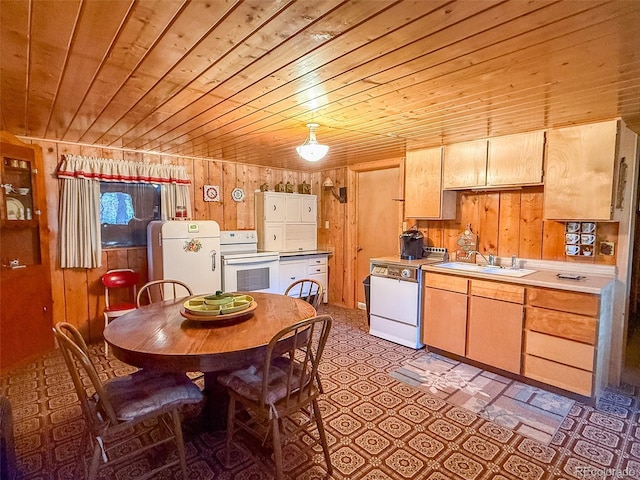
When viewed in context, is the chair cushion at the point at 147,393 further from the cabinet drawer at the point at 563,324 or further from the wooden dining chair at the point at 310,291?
the cabinet drawer at the point at 563,324

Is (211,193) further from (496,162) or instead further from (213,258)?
(496,162)

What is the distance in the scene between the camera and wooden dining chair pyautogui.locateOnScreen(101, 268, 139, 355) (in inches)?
135

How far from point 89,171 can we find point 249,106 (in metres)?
2.29

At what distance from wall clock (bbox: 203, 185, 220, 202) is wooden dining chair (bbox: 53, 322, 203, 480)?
288 cm

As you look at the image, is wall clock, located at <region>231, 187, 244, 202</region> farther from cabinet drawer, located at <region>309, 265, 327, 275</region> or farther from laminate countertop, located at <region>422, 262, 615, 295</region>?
laminate countertop, located at <region>422, 262, 615, 295</region>

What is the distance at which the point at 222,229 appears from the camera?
4.68 meters

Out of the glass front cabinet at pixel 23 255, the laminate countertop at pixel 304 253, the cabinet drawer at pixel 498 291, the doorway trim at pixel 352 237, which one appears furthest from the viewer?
the doorway trim at pixel 352 237

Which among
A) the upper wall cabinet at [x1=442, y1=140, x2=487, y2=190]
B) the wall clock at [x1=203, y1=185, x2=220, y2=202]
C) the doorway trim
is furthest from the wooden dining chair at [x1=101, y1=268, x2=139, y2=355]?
the upper wall cabinet at [x1=442, y1=140, x2=487, y2=190]

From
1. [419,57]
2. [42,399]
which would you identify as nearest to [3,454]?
[42,399]

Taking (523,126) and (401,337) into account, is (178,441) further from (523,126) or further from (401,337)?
(523,126)

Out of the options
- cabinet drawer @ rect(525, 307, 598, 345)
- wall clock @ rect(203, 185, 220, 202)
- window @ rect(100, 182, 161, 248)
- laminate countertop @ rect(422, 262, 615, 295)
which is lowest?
cabinet drawer @ rect(525, 307, 598, 345)

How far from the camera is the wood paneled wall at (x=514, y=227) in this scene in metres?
3.11

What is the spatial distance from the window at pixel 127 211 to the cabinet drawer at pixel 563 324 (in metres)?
4.06

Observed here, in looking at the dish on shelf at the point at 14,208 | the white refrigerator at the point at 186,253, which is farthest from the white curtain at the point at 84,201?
the white refrigerator at the point at 186,253
